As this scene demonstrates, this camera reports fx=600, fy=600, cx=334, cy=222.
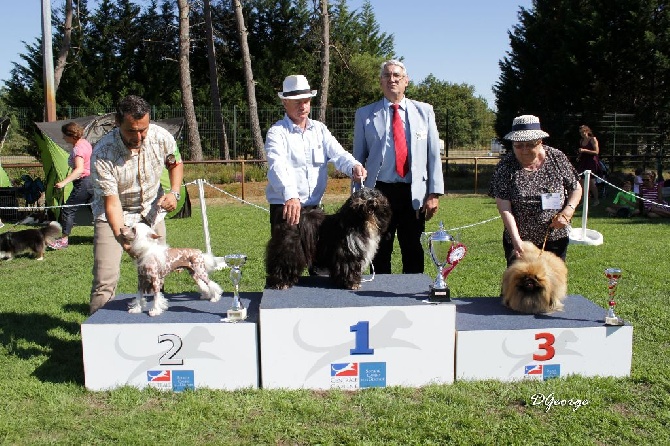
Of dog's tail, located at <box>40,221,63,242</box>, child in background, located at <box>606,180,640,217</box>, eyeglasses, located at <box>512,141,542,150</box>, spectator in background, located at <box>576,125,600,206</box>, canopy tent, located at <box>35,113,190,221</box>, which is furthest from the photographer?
spectator in background, located at <box>576,125,600,206</box>

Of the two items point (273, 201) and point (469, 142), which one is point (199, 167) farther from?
point (273, 201)

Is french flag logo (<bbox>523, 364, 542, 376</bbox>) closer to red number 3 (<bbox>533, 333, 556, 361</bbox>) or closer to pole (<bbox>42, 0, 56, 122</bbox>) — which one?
red number 3 (<bbox>533, 333, 556, 361</bbox>)

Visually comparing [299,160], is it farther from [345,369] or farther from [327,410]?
[327,410]

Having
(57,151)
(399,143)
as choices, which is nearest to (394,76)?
(399,143)

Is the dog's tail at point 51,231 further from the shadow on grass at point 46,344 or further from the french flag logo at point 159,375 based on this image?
the french flag logo at point 159,375

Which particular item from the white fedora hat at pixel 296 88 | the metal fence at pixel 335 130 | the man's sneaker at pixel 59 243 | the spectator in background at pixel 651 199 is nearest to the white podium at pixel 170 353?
the white fedora hat at pixel 296 88

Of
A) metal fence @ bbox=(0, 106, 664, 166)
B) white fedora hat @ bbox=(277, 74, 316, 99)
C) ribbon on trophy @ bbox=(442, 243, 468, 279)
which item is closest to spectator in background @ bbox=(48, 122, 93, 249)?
white fedora hat @ bbox=(277, 74, 316, 99)

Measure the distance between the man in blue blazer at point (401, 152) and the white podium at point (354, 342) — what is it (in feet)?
3.20

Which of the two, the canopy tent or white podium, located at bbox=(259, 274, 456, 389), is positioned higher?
the canopy tent

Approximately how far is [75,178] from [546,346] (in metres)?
6.30

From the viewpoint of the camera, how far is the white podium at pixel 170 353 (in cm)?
335

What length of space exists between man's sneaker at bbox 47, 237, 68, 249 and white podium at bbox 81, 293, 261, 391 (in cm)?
510

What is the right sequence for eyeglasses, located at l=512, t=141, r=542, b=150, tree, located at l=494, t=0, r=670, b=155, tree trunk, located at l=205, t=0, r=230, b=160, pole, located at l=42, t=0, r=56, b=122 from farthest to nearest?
tree trunk, located at l=205, t=0, r=230, b=160, tree, located at l=494, t=0, r=670, b=155, pole, located at l=42, t=0, r=56, b=122, eyeglasses, located at l=512, t=141, r=542, b=150

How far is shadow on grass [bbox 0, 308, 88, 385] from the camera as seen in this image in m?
3.72
